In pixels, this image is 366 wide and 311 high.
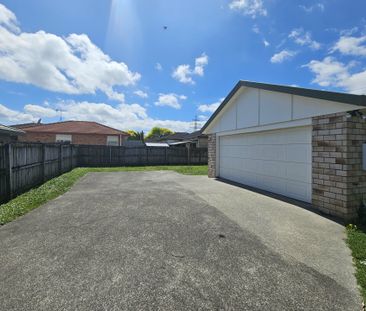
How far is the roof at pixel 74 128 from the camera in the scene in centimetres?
2335

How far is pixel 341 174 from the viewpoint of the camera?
4.77 metres

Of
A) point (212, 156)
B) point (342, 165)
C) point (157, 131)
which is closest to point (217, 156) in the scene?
point (212, 156)

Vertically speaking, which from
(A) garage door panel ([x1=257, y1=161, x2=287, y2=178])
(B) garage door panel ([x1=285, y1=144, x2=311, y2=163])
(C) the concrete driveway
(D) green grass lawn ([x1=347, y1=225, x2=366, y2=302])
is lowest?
(D) green grass lawn ([x1=347, y1=225, x2=366, y2=302])

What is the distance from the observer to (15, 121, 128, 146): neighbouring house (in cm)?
2295

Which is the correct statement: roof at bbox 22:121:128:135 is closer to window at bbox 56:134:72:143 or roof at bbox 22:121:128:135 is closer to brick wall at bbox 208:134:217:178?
window at bbox 56:134:72:143

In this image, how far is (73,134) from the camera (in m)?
23.7

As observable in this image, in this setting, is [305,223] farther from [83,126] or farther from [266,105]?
[83,126]

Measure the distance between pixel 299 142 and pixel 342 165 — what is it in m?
1.62

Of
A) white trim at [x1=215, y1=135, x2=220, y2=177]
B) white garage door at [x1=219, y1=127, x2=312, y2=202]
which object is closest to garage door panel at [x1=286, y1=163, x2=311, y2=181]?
white garage door at [x1=219, y1=127, x2=312, y2=202]

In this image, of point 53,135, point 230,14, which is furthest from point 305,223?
point 53,135

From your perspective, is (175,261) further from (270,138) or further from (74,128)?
(74,128)

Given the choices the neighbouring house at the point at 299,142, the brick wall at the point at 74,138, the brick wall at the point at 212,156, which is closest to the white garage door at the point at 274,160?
the neighbouring house at the point at 299,142

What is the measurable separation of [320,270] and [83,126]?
87.2ft

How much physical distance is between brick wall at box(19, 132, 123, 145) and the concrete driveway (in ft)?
65.3
